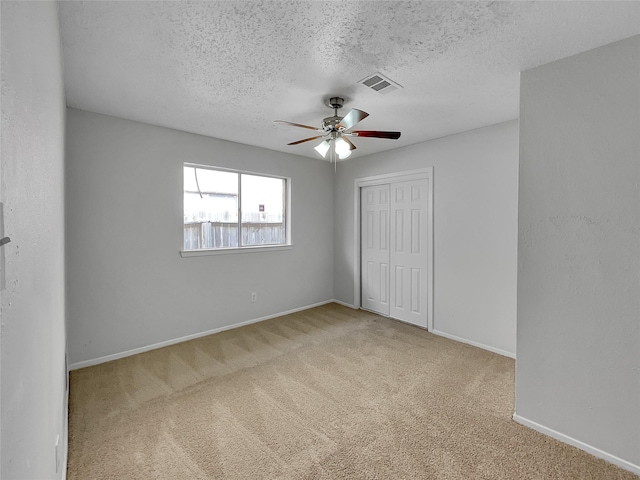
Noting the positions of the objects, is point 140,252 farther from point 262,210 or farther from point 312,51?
point 312,51

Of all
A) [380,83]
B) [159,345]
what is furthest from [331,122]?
[159,345]

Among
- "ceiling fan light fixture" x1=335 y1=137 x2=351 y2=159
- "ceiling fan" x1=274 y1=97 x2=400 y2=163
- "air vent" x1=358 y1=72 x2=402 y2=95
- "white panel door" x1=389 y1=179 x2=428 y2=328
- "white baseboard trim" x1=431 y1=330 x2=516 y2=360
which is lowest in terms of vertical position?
"white baseboard trim" x1=431 y1=330 x2=516 y2=360

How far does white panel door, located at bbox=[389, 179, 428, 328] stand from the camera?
3982mm

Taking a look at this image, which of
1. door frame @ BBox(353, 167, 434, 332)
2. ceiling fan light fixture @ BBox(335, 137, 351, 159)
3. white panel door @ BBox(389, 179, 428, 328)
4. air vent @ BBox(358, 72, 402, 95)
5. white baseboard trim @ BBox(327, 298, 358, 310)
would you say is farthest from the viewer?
white baseboard trim @ BBox(327, 298, 358, 310)

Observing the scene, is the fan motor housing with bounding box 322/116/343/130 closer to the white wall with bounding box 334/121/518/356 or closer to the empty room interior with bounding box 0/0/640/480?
the empty room interior with bounding box 0/0/640/480

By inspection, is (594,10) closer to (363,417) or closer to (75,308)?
(363,417)

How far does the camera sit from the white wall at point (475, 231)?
3172mm

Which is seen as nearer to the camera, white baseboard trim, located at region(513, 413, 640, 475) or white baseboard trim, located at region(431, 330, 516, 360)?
white baseboard trim, located at region(513, 413, 640, 475)

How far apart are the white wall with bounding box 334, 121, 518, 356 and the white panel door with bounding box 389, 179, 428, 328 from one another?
201mm

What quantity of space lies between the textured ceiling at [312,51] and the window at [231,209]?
3.31 ft

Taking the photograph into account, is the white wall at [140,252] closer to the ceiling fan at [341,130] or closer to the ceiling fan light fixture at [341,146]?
the ceiling fan at [341,130]

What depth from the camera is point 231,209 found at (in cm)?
400

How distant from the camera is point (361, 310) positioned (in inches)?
189

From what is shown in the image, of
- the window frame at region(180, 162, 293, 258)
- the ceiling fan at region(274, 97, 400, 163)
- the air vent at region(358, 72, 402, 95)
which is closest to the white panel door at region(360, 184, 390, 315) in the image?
the window frame at region(180, 162, 293, 258)
